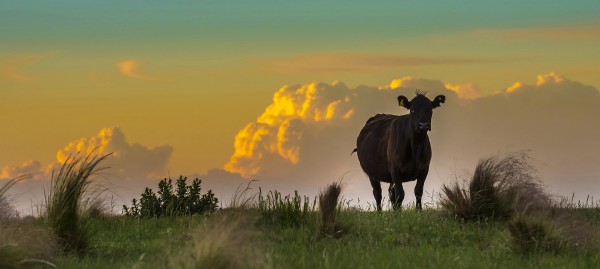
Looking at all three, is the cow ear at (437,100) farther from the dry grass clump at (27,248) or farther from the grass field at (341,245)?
the dry grass clump at (27,248)

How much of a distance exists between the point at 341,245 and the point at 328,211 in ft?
4.01

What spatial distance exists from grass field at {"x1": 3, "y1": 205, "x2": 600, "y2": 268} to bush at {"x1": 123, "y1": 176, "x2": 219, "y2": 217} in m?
1.74

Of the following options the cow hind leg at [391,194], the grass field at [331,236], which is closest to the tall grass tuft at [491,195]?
the grass field at [331,236]

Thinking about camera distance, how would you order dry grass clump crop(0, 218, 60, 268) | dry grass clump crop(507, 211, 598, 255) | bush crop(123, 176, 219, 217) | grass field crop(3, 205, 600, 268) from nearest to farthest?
dry grass clump crop(0, 218, 60, 268) → grass field crop(3, 205, 600, 268) → dry grass clump crop(507, 211, 598, 255) → bush crop(123, 176, 219, 217)

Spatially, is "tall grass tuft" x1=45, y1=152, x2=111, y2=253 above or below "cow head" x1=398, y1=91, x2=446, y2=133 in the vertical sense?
below

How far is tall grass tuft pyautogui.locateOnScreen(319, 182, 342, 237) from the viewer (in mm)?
12891

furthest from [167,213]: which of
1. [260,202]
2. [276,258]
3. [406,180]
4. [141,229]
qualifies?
[276,258]

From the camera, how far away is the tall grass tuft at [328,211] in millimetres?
12891

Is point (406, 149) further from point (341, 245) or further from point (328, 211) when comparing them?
point (341, 245)

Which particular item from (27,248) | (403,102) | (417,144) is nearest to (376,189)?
(417,144)

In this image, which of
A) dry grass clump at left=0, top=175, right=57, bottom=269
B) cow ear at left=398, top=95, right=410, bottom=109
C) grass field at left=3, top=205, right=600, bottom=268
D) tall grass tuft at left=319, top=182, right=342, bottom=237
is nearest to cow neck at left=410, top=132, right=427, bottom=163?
cow ear at left=398, top=95, right=410, bottom=109

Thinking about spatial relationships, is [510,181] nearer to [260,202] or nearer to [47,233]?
[260,202]

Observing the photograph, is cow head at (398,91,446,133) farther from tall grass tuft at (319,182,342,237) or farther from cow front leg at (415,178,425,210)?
tall grass tuft at (319,182,342,237)

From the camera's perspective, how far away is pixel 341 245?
1179cm
